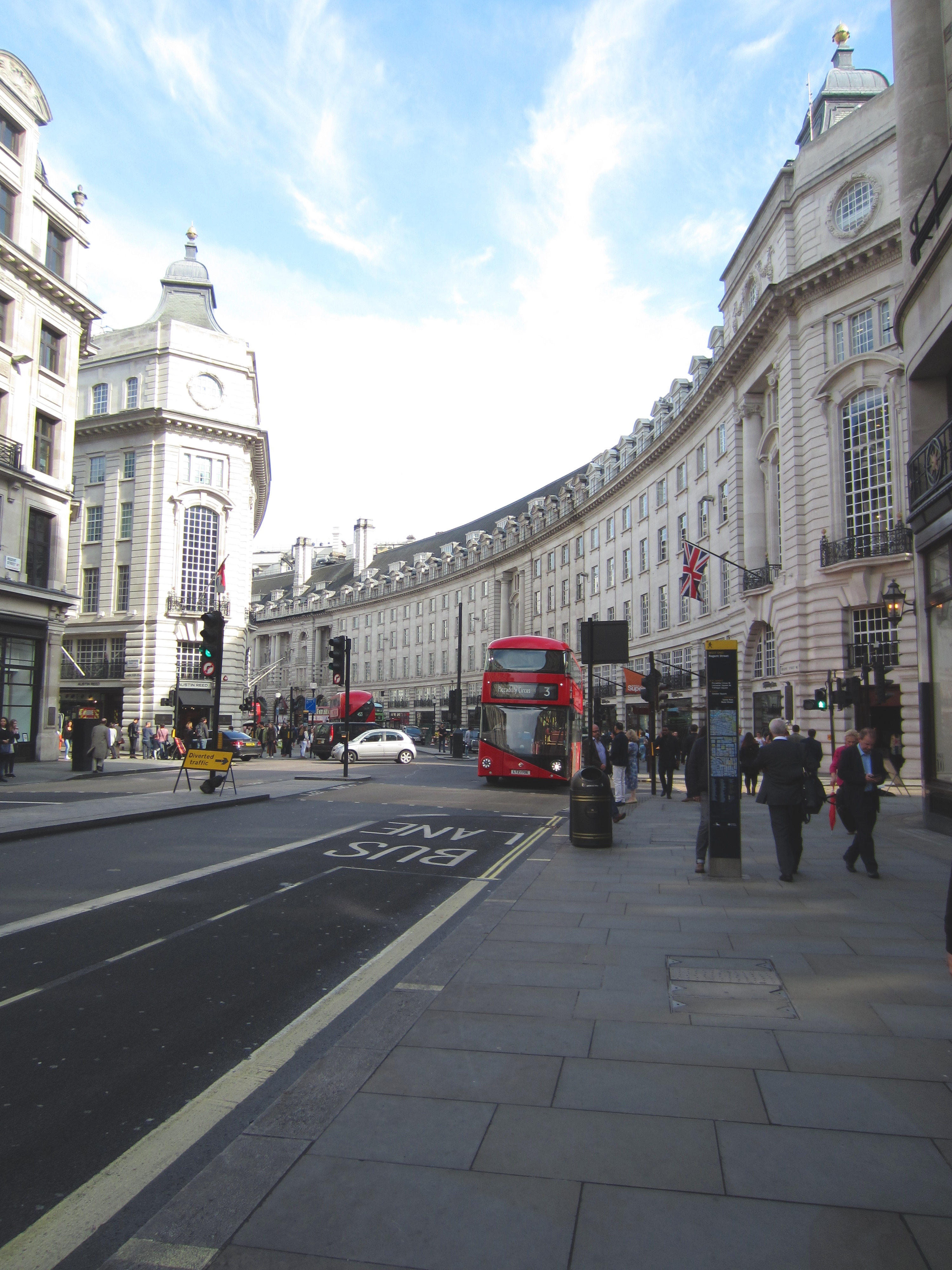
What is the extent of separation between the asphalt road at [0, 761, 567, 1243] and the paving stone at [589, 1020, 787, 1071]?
184 centimetres

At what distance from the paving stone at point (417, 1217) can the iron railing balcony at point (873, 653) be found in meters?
27.8

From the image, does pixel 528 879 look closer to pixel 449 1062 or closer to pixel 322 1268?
pixel 449 1062

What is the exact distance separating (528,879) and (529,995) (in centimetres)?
444

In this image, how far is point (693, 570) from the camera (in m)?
30.4

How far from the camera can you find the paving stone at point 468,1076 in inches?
152

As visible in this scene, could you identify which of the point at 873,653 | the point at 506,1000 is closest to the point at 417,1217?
the point at 506,1000

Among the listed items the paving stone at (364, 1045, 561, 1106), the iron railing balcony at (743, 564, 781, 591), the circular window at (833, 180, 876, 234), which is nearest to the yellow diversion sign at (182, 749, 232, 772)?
the paving stone at (364, 1045, 561, 1106)

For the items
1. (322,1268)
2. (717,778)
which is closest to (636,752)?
(717,778)

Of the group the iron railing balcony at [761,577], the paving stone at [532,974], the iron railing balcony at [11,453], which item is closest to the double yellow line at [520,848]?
the paving stone at [532,974]

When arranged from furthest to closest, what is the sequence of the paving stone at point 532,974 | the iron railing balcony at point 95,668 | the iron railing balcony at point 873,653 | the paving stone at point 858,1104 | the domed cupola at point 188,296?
the domed cupola at point 188,296 < the iron railing balcony at point 95,668 < the iron railing balcony at point 873,653 < the paving stone at point 532,974 < the paving stone at point 858,1104

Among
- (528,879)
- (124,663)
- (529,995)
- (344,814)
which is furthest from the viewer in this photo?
(124,663)

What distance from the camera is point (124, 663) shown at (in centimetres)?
4844

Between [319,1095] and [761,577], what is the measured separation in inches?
1298

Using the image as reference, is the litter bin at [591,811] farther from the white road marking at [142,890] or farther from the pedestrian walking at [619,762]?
the pedestrian walking at [619,762]
